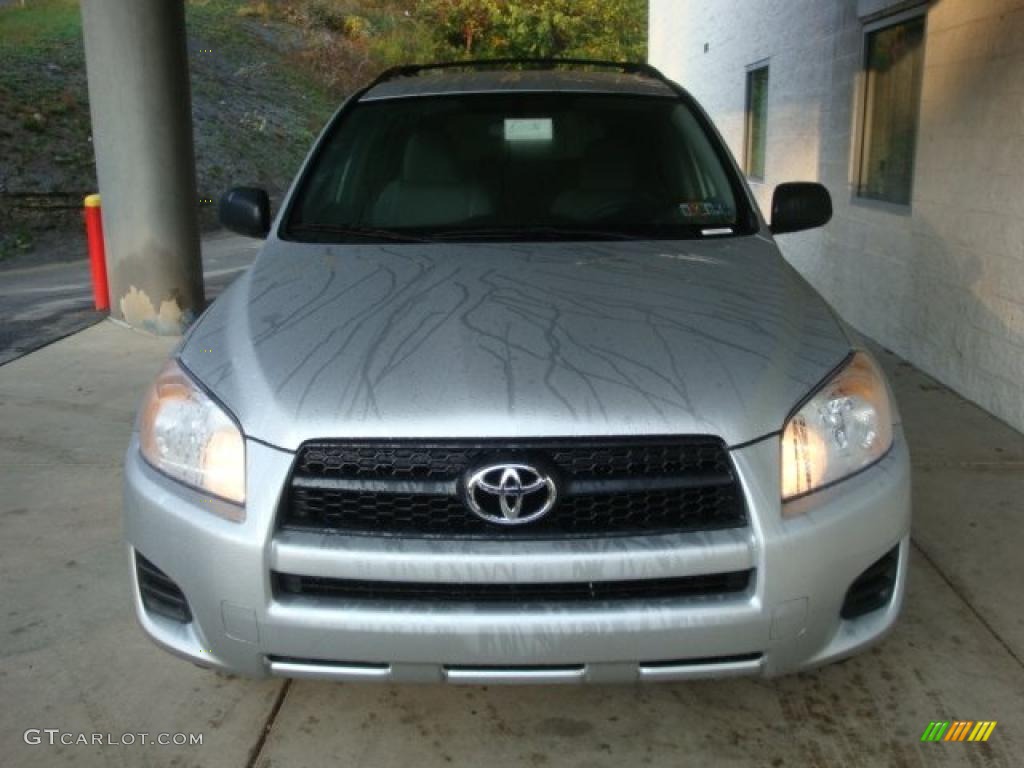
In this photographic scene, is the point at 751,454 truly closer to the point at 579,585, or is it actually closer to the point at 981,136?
the point at 579,585

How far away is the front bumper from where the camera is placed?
223 centimetres

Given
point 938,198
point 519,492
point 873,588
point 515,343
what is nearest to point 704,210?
point 515,343

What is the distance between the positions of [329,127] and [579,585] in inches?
93.8

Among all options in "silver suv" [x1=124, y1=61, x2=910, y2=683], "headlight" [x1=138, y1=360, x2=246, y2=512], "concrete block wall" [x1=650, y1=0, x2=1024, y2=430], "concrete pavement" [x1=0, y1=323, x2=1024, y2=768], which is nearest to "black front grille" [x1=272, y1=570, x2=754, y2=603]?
"silver suv" [x1=124, y1=61, x2=910, y2=683]

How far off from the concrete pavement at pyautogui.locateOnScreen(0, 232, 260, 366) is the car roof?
3927mm

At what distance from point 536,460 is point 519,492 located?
80mm

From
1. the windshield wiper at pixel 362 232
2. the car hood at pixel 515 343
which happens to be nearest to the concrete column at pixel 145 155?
the windshield wiper at pixel 362 232

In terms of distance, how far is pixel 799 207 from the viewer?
385 centimetres

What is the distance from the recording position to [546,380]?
7.81ft

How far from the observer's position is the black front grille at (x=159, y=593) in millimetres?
2465

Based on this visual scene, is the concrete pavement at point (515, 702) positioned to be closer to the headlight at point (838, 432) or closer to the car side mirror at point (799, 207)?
the headlight at point (838, 432)

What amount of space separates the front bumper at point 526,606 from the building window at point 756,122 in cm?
956

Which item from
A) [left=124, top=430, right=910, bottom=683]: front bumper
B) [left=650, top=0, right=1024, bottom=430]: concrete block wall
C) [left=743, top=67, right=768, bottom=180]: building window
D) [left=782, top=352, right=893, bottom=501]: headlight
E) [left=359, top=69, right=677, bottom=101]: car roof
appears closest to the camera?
[left=124, top=430, right=910, bottom=683]: front bumper

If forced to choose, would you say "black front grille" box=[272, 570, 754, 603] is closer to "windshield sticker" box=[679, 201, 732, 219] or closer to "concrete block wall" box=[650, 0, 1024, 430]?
"windshield sticker" box=[679, 201, 732, 219]
